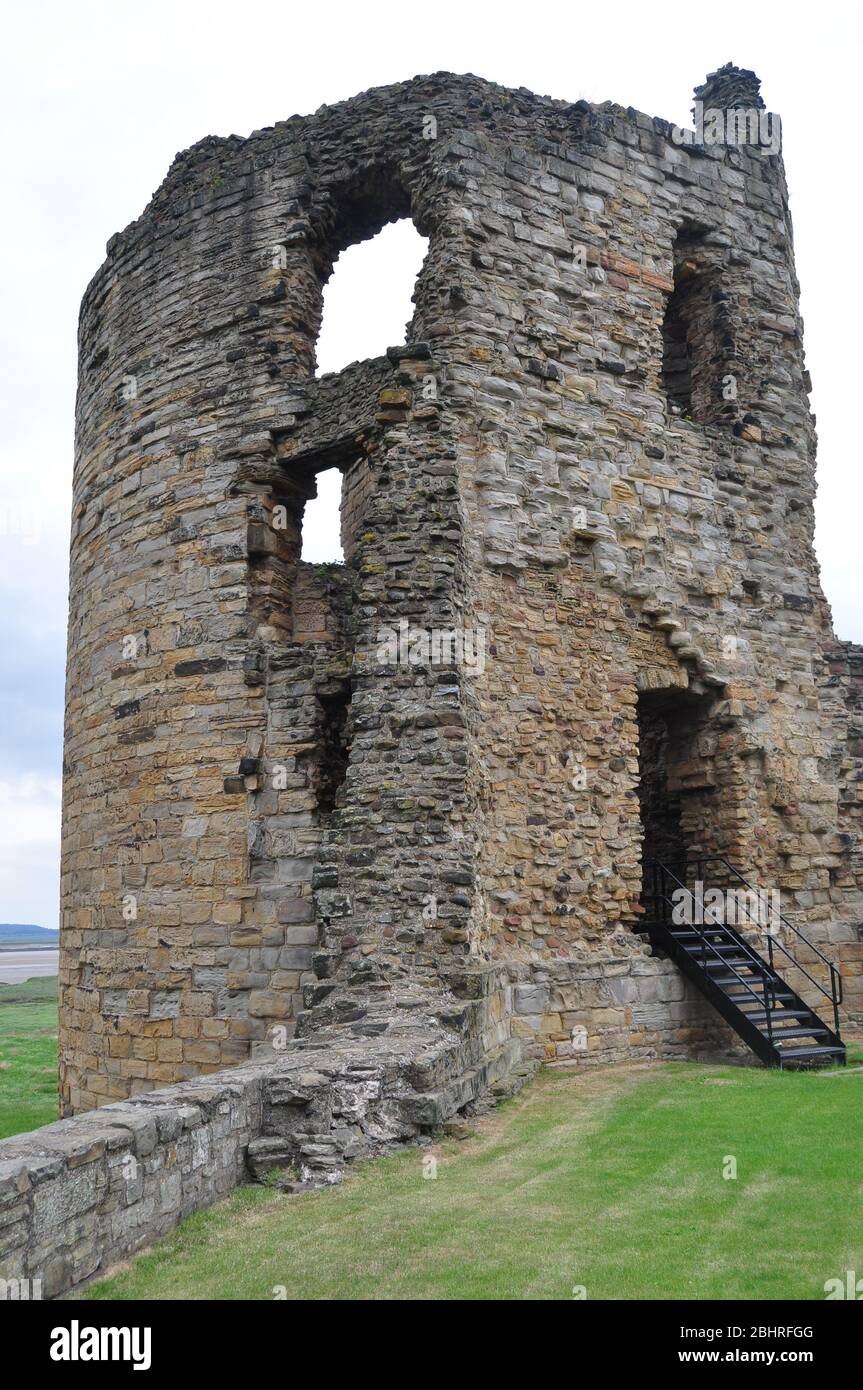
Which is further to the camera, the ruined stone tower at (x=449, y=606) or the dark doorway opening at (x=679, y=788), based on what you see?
the dark doorway opening at (x=679, y=788)

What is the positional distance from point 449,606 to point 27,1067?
40.4 feet

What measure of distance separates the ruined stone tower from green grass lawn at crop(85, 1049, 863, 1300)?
72.5 inches

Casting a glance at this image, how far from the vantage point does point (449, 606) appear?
9.23 m

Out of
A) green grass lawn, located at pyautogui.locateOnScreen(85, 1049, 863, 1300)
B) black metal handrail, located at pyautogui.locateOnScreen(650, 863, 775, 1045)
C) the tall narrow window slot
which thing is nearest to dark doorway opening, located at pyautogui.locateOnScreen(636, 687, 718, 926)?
black metal handrail, located at pyautogui.locateOnScreen(650, 863, 775, 1045)

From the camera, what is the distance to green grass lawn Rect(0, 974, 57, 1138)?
13.2m

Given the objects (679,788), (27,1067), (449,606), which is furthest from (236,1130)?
(27,1067)

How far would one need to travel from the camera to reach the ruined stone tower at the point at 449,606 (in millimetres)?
9391

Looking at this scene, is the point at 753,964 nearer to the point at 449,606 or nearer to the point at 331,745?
the point at 331,745

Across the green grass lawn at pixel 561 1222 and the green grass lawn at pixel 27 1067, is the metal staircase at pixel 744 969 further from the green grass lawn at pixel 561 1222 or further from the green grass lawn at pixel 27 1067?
the green grass lawn at pixel 27 1067

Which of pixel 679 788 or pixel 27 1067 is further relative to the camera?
pixel 27 1067

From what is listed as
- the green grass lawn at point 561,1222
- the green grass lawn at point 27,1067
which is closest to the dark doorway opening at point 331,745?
the green grass lawn at point 561,1222

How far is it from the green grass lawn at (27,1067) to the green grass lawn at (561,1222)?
627 centimetres

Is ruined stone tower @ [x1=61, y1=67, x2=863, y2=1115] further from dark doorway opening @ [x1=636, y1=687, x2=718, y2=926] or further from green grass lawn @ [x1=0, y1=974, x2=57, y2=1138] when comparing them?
green grass lawn @ [x1=0, y1=974, x2=57, y2=1138]

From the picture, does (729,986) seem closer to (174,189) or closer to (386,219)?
(386,219)
